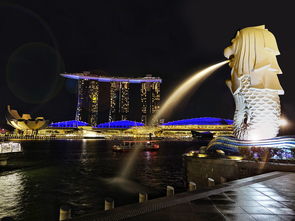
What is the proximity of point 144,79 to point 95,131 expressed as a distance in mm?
59506

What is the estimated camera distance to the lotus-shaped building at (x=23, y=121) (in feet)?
440

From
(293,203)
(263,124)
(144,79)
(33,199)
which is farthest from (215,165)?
(144,79)

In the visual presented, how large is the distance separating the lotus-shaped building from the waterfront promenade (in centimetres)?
14475

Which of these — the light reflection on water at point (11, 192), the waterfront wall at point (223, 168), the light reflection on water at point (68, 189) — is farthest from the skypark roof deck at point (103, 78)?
the waterfront wall at point (223, 168)

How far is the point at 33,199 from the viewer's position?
14.4 meters

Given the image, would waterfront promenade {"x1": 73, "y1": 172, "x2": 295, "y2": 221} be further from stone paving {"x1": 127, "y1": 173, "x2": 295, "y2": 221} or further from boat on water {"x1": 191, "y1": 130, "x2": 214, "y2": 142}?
boat on water {"x1": 191, "y1": 130, "x2": 214, "y2": 142}

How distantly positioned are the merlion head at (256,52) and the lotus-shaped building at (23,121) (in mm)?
137216

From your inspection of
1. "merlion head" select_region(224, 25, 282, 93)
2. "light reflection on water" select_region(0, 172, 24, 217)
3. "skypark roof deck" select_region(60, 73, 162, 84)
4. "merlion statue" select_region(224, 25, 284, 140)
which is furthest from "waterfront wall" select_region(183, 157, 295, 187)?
"skypark roof deck" select_region(60, 73, 162, 84)

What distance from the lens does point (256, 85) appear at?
20.3 m

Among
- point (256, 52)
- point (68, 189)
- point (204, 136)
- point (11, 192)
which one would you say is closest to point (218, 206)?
point (68, 189)

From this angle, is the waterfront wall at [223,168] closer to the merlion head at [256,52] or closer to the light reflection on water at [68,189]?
the light reflection on water at [68,189]

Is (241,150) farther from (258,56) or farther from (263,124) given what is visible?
(258,56)

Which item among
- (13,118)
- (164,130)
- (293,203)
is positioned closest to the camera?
(293,203)

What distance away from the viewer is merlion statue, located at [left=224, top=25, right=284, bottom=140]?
1997 centimetres
